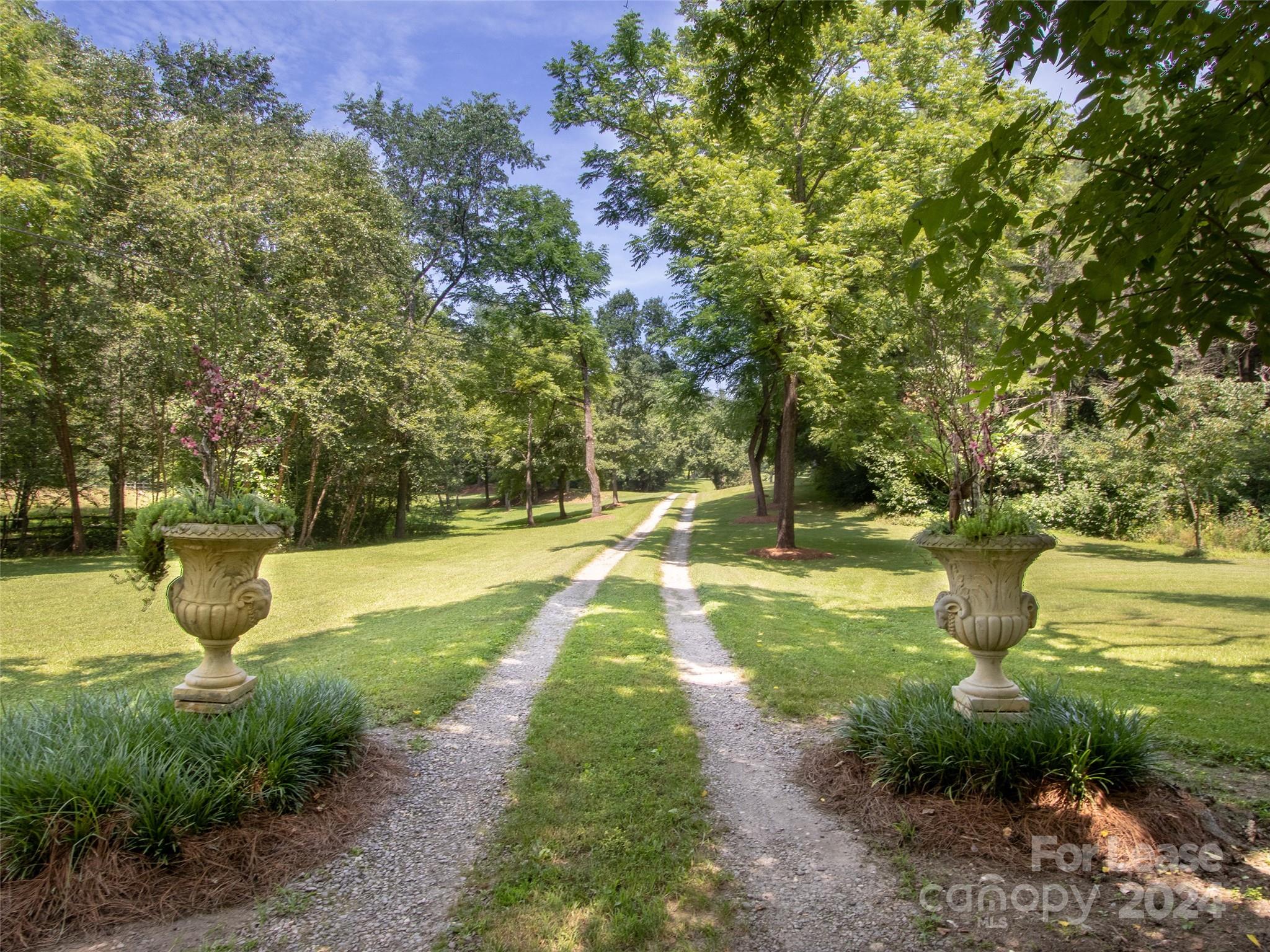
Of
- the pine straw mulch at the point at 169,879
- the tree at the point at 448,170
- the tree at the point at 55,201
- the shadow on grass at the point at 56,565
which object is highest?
the tree at the point at 448,170

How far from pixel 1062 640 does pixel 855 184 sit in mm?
11819

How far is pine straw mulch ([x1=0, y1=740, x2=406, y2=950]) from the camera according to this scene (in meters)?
2.59

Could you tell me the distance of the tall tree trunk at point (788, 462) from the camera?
49.7ft

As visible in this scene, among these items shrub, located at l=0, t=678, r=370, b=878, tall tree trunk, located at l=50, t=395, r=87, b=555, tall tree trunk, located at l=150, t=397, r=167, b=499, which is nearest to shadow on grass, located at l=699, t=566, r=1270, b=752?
shrub, located at l=0, t=678, r=370, b=878

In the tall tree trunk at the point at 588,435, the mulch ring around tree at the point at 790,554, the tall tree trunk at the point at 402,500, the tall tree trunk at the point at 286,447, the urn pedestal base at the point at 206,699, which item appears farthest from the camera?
the tall tree trunk at the point at 588,435

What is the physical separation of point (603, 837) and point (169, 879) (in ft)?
6.77

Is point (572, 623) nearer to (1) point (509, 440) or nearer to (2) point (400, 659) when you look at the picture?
(2) point (400, 659)

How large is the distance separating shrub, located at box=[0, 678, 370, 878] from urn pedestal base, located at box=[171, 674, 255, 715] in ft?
0.19

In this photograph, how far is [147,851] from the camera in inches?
113

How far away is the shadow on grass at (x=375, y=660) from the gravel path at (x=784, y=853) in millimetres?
2484

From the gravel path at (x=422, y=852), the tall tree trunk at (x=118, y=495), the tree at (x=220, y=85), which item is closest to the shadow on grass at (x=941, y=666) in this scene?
the gravel path at (x=422, y=852)

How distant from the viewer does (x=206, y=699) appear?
382 cm

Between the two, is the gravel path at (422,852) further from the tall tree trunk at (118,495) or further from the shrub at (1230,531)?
the shrub at (1230,531)

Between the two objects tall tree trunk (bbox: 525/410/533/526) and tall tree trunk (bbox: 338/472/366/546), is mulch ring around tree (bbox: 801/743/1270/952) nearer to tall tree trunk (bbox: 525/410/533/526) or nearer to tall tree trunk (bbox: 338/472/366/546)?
tall tree trunk (bbox: 338/472/366/546)
